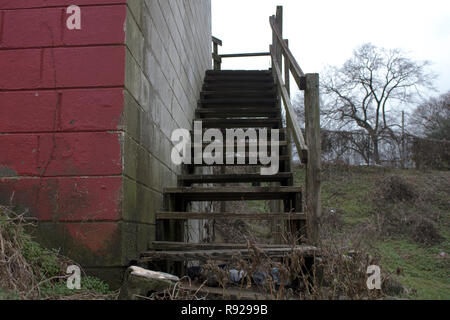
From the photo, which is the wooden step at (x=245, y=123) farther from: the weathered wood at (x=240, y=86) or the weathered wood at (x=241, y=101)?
the weathered wood at (x=240, y=86)

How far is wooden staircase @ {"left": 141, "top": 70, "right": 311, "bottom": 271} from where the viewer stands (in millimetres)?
2572

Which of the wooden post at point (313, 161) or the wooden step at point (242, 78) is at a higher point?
the wooden step at point (242, 78)

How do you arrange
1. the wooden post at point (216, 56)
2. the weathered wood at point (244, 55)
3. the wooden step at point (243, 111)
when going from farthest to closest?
the wooden post at point (216, 56), the weathered wood at point (244, 55), the wooden step at point (243, 111)

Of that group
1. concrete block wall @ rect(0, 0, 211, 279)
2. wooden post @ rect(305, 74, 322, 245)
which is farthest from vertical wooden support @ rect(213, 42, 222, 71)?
concrete block wall @ rect(0, 0, 211, 279)

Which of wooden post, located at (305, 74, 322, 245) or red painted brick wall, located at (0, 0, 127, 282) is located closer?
red painted brick wall, located at (0, 0, 127, 282)

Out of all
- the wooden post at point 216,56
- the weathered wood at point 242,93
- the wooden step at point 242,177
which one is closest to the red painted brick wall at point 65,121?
the wooden step at point 242,177

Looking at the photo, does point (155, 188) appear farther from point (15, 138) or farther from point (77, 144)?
point (15, 138)

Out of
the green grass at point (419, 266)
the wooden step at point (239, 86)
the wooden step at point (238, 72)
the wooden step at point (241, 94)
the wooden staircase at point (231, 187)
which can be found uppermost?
the wooden step at point (238, 72)

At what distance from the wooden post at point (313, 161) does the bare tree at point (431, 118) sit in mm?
13386

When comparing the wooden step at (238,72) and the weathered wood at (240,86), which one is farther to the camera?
Result: the wooden step at (238,72)

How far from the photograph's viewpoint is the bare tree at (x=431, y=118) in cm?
1460

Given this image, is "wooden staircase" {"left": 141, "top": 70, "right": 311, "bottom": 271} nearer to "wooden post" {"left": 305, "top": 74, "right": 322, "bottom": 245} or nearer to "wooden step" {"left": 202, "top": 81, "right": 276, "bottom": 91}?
"wooden step" {"left": 202, "top": 81, "right": 276, "bottom": 91}

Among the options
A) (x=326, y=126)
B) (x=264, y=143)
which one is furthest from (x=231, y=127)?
(x=326, y=126)

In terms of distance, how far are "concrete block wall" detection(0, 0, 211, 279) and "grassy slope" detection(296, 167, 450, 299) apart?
255cm
